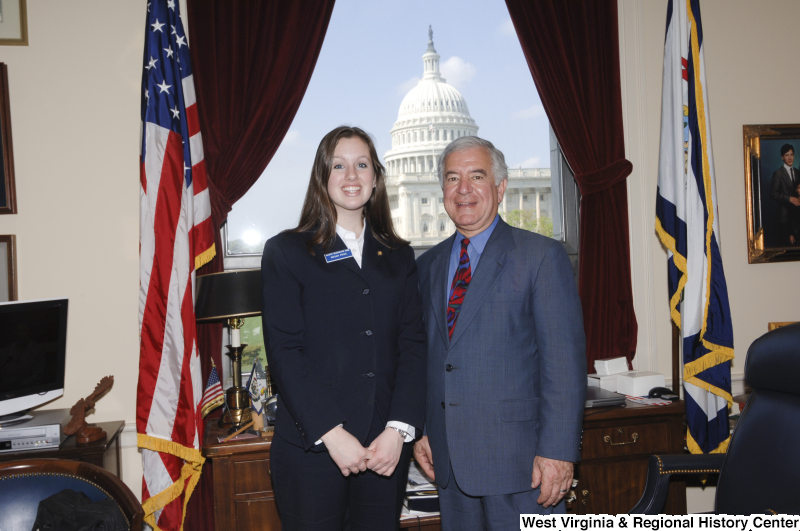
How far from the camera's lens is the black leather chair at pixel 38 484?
1.71 m

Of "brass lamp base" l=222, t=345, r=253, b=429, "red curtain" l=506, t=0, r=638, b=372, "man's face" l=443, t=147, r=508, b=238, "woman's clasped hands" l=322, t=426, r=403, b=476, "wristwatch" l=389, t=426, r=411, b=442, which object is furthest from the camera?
"red curtain" l=506, t=0, r=638, b=372

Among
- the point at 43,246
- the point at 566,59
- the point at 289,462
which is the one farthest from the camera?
the point at 566,59

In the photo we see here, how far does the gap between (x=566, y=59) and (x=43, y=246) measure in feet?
9.42

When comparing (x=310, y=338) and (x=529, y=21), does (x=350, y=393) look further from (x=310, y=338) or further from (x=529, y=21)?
(x=529, y=21)

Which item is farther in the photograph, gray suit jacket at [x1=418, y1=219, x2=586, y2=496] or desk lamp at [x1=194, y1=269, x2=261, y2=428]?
desk lamp at [x1=194, y1=269, x2=261, y2=428]

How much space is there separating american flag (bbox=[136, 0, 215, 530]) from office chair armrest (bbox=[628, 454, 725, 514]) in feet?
5.75

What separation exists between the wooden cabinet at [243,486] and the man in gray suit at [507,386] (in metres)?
0.85

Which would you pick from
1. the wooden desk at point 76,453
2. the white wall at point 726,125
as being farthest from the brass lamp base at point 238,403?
the white wall at point 726,125

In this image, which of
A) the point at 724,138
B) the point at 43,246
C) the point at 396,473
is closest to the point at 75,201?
the point at 43,246

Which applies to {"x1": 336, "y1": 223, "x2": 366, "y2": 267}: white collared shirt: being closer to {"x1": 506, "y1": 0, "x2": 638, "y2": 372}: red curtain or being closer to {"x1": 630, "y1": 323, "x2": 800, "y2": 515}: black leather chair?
{"x1": 630, "y1": 323, "x2": 800, "y2": 515}: black leather chair

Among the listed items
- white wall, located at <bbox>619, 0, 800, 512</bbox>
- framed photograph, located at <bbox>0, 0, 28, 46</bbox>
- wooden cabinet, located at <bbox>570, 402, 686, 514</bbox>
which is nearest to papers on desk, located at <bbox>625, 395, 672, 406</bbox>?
wooden cabinet, located at <bbox>570, 402, 686, 514</bbox>

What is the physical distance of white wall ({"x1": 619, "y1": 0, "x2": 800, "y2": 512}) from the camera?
10.4ft

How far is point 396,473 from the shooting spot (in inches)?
64.9

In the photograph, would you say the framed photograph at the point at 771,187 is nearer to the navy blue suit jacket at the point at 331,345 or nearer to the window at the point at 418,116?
the window at the point at 418,116
